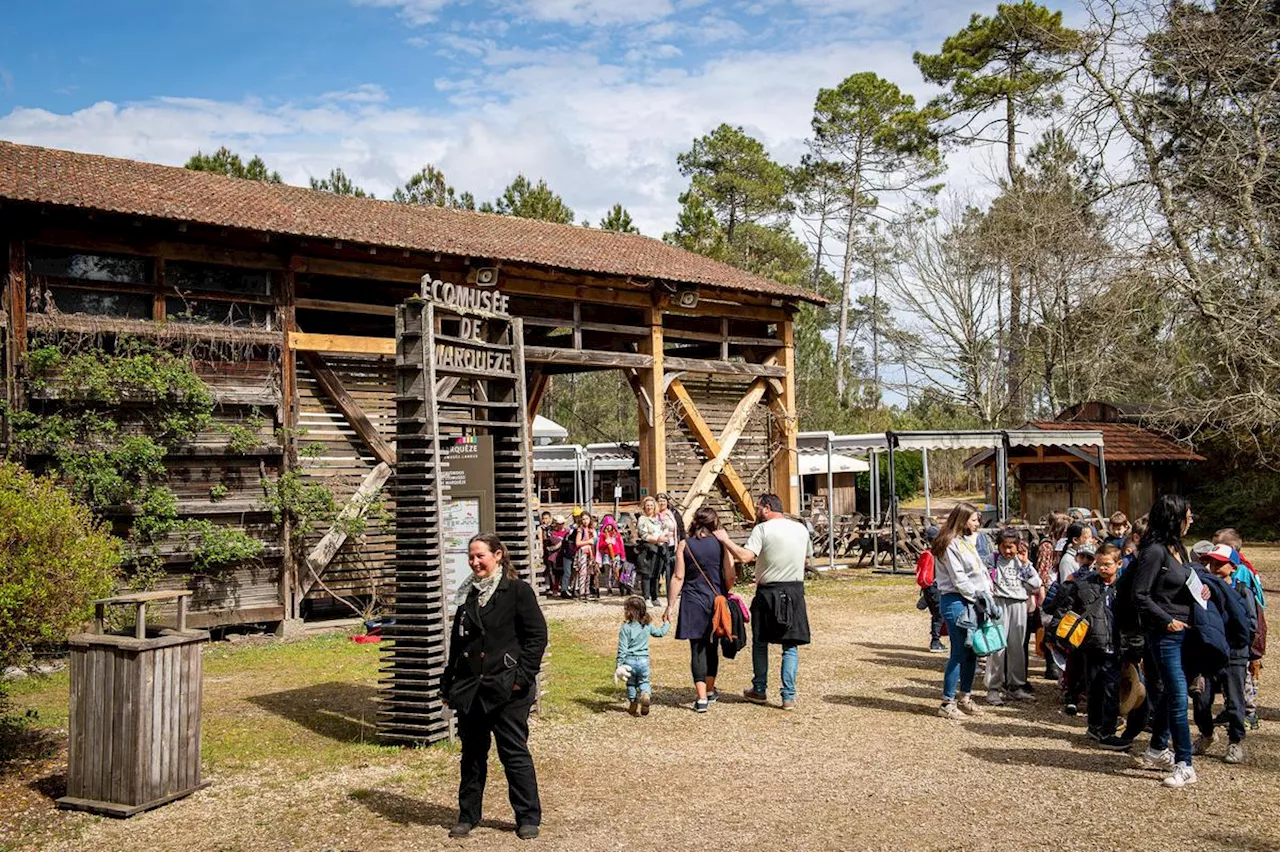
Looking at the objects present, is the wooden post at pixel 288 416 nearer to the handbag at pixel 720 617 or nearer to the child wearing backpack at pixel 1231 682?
the handbag at pixel 720 617

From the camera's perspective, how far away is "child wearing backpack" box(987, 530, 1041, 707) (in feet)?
31.0

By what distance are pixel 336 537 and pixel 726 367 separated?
847 cm

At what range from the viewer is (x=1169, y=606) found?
6.78 meters

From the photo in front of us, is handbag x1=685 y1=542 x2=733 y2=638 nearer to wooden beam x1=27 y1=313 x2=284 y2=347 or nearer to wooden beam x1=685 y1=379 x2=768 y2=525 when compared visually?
wooden beam x1=27 y1=313 x2=284 y2=347

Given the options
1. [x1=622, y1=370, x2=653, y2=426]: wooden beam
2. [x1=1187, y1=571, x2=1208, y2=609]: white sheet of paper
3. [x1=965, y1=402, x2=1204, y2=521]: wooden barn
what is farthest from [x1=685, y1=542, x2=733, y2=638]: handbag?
[x1=965, y1=402, x2=1204, y2=521]: wooden barn

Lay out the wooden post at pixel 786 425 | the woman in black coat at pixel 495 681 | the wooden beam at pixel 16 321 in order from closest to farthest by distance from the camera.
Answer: the woman in black coat at pixel 495 681 < the wooden beam at pixel 16 321 < the wooden post at pixel 786 425

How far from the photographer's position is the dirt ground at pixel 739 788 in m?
5.96

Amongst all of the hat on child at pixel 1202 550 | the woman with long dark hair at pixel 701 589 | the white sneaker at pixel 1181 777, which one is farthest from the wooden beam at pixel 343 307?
the white sneaker at pixel 1181 777

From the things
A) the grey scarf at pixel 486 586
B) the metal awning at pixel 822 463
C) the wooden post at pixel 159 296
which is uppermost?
the wooden post at pixel 159 296

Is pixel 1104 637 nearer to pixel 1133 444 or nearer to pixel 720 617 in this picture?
pixel 720 617

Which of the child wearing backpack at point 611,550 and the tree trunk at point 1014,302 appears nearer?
the child wearing backpack at point 611,550

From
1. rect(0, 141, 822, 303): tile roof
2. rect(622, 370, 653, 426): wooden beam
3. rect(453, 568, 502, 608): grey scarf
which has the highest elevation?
rect(0, 141, 822, 303): tile roof

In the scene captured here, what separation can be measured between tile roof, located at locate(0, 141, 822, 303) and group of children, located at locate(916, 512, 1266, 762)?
365 inches

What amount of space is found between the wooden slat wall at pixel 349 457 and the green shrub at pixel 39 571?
283 inches
